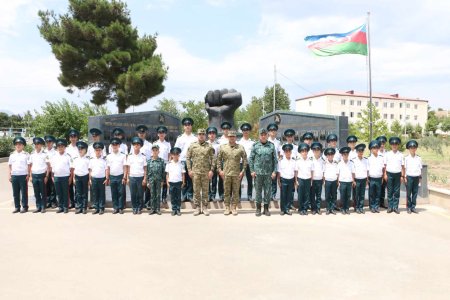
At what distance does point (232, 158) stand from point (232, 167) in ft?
0.49

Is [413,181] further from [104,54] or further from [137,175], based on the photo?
[104,54]

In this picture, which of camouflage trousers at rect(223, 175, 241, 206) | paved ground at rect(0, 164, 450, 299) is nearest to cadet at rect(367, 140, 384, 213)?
paved ground at rect(0, 164, 450, 299)

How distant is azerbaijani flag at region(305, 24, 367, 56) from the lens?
10578 mm

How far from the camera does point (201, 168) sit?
18.8 ft

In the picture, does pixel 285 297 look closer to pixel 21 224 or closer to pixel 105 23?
pixel 21 224

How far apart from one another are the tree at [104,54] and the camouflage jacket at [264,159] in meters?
13.4

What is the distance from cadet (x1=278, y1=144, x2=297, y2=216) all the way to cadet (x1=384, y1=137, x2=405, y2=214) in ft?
5.34

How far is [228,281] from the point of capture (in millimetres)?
2965

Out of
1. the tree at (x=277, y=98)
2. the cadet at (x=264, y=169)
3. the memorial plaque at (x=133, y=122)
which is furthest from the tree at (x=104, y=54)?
the tree at (x=277, y=98)

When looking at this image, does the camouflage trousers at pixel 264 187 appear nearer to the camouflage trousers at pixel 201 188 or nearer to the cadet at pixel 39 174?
the camouflage trousers at pixel 201 188

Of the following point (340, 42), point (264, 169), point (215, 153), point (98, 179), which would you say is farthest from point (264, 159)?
point (340, 42)

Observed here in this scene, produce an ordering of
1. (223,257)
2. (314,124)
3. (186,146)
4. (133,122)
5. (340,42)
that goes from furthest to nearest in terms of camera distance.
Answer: (340,42), (133,122), (314,124), (186,146), (223,257)

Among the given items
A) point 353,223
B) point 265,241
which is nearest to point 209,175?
point 265,241

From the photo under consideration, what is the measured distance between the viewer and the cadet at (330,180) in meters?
5.90
